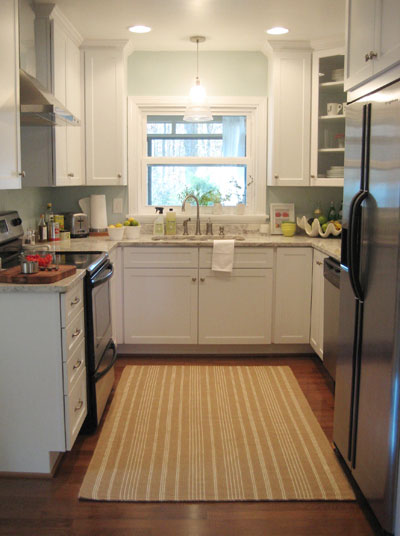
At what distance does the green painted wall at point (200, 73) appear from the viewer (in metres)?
4.96

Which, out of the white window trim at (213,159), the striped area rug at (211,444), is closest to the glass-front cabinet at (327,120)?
the white window trim at (213,159)

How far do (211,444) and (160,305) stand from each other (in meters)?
1.62

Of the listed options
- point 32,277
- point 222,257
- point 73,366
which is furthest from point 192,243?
point 32,277

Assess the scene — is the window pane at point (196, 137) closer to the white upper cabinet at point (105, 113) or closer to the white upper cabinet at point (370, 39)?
the white upper cabinet at point (105, 113)

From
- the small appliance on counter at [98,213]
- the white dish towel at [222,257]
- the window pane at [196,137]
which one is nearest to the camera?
the white dish towel at [222,257]

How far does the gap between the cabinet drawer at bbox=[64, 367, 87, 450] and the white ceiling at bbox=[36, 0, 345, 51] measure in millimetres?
2362

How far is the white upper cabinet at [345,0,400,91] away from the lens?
215 centimetres

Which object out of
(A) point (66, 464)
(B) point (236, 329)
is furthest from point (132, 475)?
(B) point (236, 329)

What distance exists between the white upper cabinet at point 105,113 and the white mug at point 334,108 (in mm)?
1660

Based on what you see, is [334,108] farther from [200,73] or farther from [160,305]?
[160,305]

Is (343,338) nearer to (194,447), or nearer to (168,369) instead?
(194,447)

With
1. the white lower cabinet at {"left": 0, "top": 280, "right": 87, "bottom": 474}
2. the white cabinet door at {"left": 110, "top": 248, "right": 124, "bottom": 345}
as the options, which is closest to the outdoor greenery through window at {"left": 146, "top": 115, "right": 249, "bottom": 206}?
the white cabinet door at {"left": 110, "top": 248, "right": 124, "bottom": 345}

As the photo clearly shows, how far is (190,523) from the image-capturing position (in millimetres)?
2406

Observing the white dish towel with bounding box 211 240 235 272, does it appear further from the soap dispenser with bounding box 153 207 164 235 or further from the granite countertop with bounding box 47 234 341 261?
the soap dispenser with bounding box 153 207 164 235
